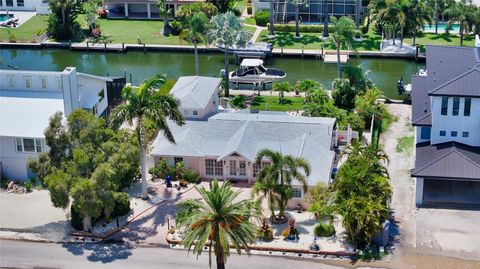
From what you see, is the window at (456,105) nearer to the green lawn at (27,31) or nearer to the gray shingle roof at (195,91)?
the gray shingle roof at (195,91)

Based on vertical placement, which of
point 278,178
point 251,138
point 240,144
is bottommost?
point 278,178

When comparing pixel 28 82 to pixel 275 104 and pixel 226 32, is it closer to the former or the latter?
pixel 226 32

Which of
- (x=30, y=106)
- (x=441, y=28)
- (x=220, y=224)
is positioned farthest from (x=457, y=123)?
(x=441, y=28)

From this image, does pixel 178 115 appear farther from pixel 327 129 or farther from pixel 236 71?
pixel 236 71

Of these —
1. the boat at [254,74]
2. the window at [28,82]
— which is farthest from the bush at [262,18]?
the window at [28,82]

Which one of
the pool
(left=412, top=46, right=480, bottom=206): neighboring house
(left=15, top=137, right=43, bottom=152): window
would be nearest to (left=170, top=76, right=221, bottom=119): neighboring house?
(left=15, top=137, right=43, bottom=152): window

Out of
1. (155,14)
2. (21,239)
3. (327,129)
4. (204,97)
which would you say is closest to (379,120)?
(327,129)

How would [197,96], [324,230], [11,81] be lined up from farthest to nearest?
[197,96] < [11,81] < [324,230]
